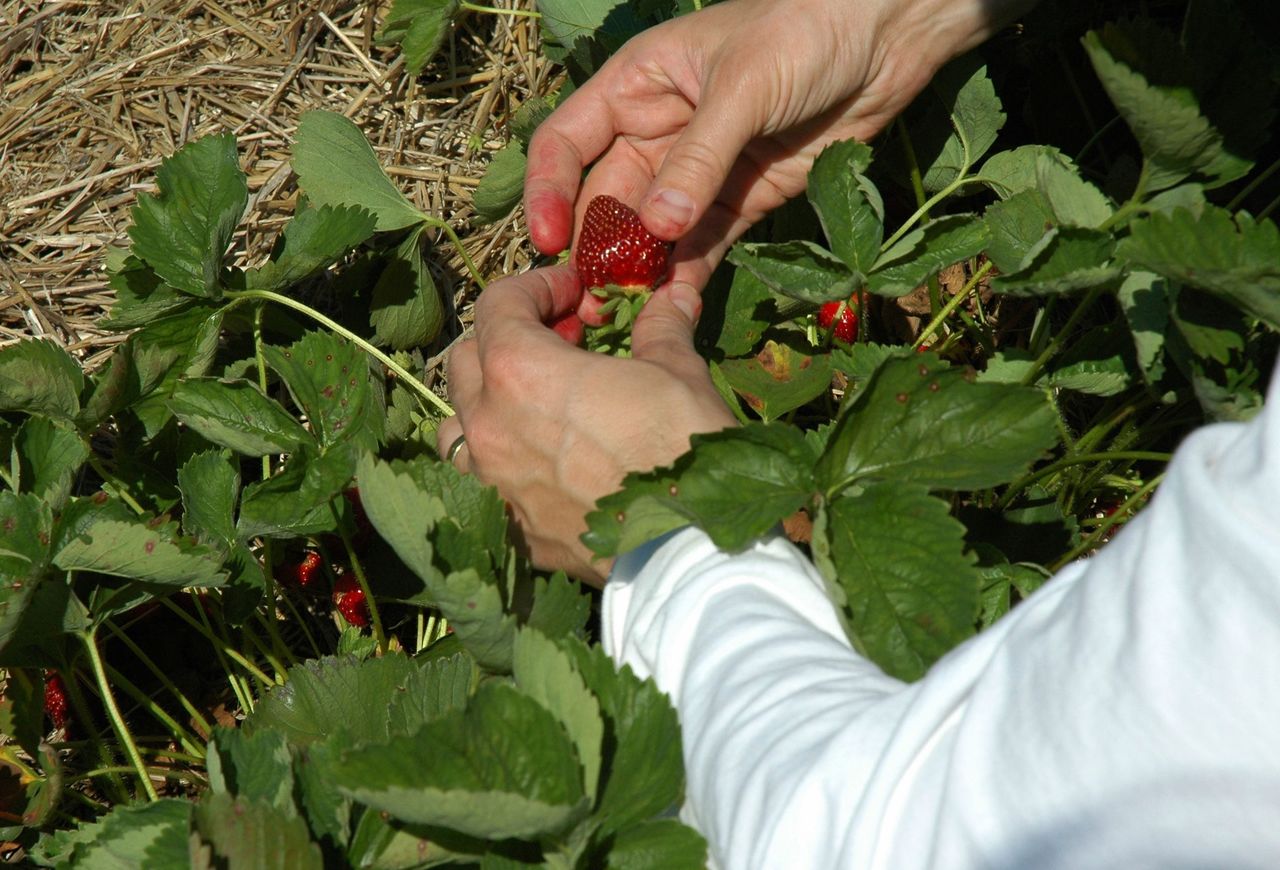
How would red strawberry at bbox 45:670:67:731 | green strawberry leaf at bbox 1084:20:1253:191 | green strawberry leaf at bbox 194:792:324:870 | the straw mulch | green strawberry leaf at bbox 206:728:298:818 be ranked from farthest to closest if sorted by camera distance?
1. the straw mulch
2. red strawberry at bbox 45:670:67:731
3. green strawberry leaf at bbox 1084:20:1253:191
4. green strawberry leaf at bbox 206:728:298:818
5. green strawberry leaf at bbox 194:792:324:870

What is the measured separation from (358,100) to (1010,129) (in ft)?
3.77

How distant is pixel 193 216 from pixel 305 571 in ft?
1.83

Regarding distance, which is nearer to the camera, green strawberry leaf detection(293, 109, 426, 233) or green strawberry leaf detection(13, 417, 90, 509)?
green strawberry leaf detection(13, 417, 90, 509)

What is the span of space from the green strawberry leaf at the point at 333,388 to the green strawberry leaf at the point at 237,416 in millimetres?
33

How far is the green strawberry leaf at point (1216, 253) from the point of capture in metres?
0.96

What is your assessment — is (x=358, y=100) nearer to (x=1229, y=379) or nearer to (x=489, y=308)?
(x=489, y=308)

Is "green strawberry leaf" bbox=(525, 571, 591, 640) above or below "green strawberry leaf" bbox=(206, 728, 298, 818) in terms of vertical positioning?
above

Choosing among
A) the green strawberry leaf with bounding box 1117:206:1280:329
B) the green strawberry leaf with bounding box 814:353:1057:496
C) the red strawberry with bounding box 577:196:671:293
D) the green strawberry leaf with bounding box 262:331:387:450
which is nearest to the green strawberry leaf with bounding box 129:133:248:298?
the green strawberry leaf with bounding box 262:331:387:450

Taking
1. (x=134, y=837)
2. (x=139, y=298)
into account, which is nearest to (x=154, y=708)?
(x=134, y=837)

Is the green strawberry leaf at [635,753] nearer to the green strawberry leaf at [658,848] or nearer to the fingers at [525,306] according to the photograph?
the green strawberry leaf at [658,848]

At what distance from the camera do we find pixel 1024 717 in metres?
0.60

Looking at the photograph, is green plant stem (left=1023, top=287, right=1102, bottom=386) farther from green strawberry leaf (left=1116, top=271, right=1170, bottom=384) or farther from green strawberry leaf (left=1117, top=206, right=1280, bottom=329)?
green strawberry leaf (left=1117, top=206, right=1280, bottom=329)

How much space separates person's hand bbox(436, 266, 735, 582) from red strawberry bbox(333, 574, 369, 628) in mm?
400

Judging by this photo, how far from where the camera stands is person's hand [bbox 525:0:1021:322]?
1380 millimetres
